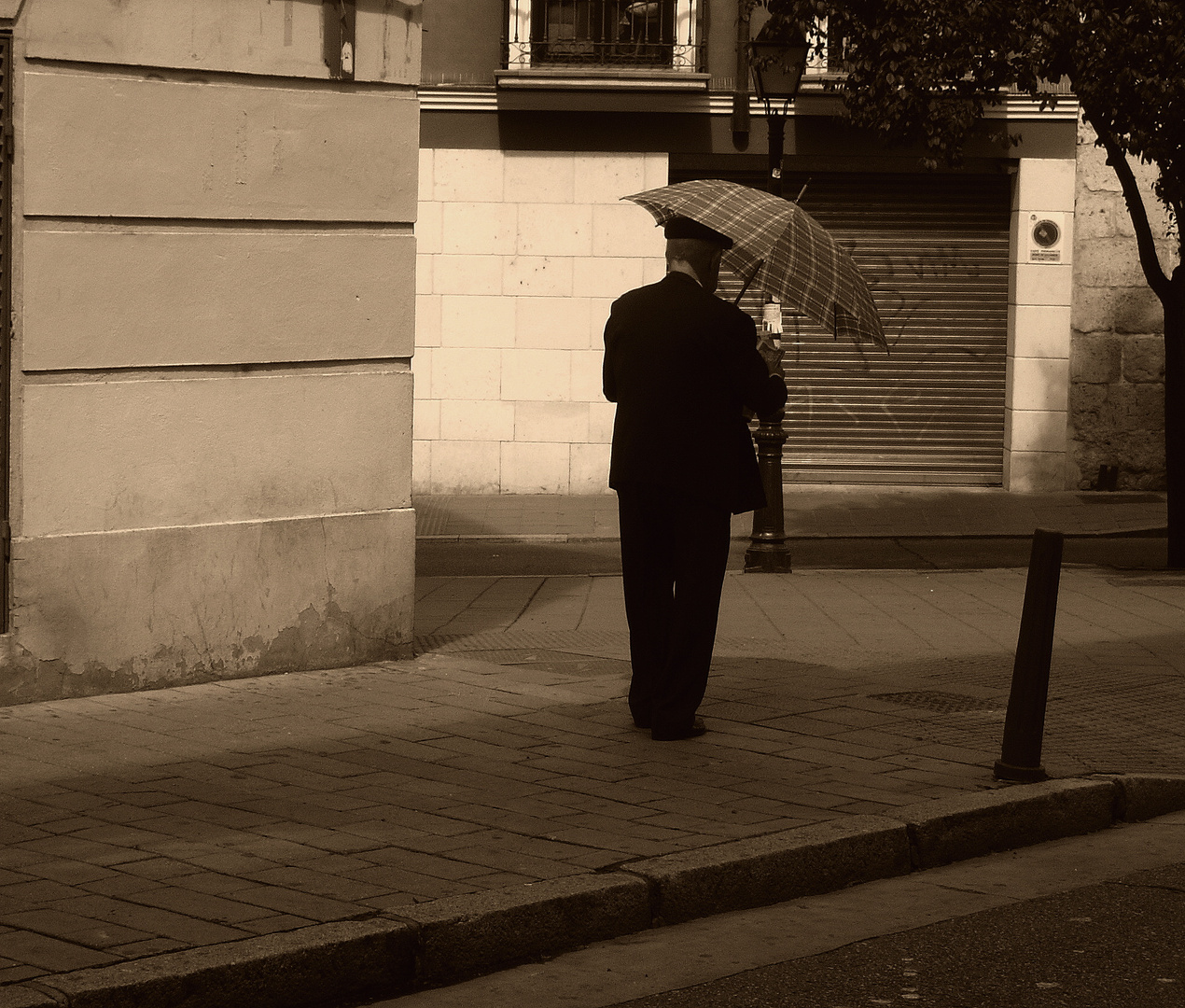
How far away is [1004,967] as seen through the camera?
14.8 feet

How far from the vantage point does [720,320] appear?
6.67 meters

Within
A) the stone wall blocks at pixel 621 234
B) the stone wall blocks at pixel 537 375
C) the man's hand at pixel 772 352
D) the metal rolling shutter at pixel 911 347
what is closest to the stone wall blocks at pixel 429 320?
the stone wall blocks at pixel 537 375

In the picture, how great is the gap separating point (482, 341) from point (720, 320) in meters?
12.2

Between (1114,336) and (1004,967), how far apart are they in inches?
599

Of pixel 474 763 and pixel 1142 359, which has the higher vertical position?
pixel 1142 359

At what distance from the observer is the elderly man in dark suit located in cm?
667

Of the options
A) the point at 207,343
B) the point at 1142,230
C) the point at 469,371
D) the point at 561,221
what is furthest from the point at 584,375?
the point at 207,343

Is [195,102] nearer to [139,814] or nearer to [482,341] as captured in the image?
[139,814]

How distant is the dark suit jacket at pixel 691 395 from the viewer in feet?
21.9

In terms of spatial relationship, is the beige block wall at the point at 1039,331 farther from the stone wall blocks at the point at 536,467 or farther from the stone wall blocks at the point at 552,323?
the stone wall blocks at the point at 536,467

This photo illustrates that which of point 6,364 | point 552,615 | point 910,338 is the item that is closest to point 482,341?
point 910,338

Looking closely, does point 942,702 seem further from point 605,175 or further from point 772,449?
point 605,175

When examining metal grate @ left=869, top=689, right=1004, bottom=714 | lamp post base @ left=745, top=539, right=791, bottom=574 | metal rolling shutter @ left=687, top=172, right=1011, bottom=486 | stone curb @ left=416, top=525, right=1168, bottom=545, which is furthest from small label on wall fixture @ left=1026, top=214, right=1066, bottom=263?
metal grate @ left=869, top=689, right=1004, bottom=714

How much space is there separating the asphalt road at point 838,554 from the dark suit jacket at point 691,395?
5888 millimetres
